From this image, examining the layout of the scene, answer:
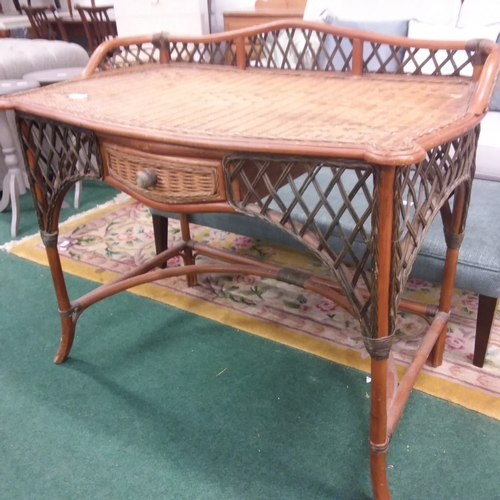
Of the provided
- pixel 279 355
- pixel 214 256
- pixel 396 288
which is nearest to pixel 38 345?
pixel 214 256

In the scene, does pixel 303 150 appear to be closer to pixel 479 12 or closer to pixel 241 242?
pixel 241 242

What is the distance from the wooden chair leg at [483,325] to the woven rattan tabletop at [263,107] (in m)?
0.48

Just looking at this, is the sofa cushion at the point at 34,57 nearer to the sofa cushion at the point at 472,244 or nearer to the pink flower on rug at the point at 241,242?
the pink flower on rug at the point at 241,242

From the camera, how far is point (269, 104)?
94cm

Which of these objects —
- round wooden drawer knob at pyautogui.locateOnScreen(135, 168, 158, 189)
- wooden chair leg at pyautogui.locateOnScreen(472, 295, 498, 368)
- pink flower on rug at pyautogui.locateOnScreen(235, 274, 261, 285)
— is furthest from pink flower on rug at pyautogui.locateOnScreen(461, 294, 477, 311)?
round wooden drawer knob at pyautogui.locateOnScreen(135, 168, 158, 189)

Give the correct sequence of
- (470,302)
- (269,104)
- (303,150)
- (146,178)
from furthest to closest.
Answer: (470,302) < (269,104) < (146,178) < (303,150)

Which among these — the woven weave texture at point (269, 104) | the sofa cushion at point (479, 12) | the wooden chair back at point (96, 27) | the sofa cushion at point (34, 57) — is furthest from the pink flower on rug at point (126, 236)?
the wooden chair back at point (96, 27)

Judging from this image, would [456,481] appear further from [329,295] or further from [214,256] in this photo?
[214,256]

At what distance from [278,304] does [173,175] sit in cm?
78

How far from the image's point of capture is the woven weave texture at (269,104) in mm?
749

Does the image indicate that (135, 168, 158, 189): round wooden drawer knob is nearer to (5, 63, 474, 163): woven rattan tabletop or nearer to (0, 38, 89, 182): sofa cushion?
(5, 63, 474, 163): woven rattan tabletop

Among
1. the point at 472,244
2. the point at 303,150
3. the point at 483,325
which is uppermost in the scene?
the point at 303,150

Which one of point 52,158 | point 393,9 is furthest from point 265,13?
point 52,158

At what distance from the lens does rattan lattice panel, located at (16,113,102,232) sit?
978mm
